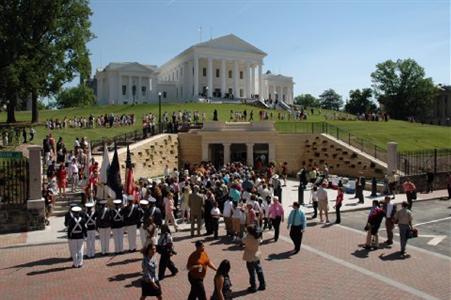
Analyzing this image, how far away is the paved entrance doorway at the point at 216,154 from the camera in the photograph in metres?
38.1

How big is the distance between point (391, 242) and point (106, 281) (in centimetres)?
893

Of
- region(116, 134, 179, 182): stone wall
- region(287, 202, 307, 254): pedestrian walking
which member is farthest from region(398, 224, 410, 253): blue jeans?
region(116, 134, 179, 182): stone wall

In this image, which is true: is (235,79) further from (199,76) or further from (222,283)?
(222,283)

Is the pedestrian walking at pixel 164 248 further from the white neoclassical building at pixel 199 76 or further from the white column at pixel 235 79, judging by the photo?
the white column at pixel 235 79

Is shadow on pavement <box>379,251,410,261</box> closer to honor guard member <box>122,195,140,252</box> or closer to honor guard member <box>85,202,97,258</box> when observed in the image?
honor guard member <box>122,195,140,252</box>

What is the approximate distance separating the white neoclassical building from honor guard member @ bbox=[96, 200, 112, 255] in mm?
71634

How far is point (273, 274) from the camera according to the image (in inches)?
473

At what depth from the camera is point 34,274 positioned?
1234 cm

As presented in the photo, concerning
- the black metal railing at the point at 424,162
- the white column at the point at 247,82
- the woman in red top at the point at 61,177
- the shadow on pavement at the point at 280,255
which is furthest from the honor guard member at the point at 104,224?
the white column at the point at 247,82

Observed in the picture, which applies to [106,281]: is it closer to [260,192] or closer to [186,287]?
[186,287]

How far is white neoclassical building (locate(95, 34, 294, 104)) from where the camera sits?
293ft

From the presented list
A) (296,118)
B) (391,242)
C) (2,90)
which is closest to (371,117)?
(296,118)

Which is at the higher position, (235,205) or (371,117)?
(371,117)

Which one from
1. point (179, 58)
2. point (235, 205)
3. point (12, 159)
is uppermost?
point (179, 58)
